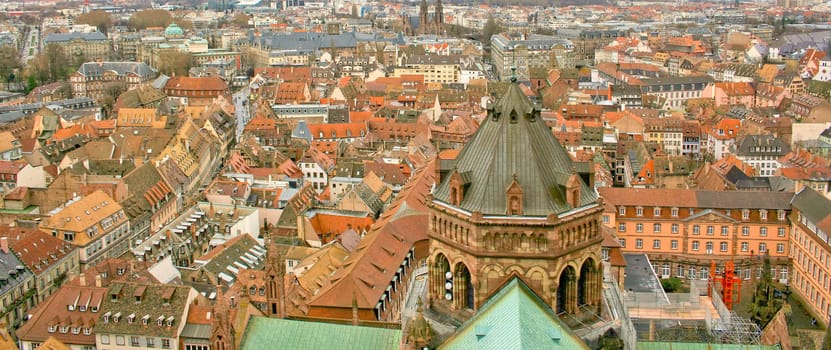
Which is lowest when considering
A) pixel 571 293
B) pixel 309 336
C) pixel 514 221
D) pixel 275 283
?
pixel 309 336

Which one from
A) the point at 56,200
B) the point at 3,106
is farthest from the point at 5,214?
the point at 3,106

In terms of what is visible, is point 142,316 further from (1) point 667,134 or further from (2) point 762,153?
(1) point 667,134

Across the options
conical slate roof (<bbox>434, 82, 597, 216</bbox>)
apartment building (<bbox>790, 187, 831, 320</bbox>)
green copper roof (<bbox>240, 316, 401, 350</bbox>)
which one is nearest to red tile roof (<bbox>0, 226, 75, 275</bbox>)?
green copper roof (<bbox>240, 316, 401, 350</bbox>)

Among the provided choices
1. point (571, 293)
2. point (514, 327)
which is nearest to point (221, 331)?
point (514, 327)

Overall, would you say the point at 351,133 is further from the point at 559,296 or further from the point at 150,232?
the point at 559,296

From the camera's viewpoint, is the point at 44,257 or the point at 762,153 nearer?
the point at 44,257

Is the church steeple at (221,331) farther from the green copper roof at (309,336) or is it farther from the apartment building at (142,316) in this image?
the apartment building at (142,316)
